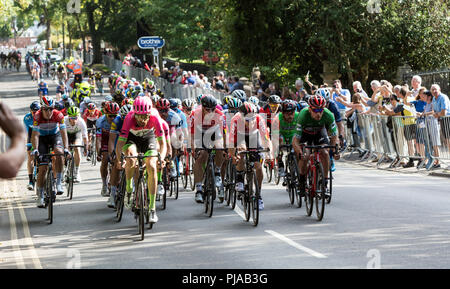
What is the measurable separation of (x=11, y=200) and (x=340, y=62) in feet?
61.3

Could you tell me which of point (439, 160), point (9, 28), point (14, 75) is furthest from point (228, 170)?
point (9, 28)

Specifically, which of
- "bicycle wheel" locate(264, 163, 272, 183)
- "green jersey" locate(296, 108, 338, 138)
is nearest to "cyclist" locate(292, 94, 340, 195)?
"green jersey" locate(296, 108, 338, 138)

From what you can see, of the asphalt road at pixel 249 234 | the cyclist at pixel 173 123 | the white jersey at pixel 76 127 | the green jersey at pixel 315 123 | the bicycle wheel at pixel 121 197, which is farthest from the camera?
the white jersey at pixel 76 127

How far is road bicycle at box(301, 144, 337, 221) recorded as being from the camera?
12.0 metres

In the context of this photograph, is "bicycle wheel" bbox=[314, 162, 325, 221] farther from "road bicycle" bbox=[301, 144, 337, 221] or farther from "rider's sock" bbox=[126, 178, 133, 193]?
"rider's sock" bbox=[126, 178, 133, 193]

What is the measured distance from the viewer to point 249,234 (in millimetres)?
11258

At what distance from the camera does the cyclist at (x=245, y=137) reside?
1237 centimetres

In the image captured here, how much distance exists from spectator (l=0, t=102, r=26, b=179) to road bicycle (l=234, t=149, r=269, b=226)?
8.19 meters

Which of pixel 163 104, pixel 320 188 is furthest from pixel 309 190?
pixel 163 104

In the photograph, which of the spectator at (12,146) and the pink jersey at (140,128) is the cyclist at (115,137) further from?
the spectator at (12,146)

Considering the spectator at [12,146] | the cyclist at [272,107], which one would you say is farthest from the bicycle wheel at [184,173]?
the spectator at [12,146]

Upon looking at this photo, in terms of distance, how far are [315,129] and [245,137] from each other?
1223 mm

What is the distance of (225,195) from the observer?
585 inches

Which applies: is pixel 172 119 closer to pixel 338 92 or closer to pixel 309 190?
pixel 309 190
